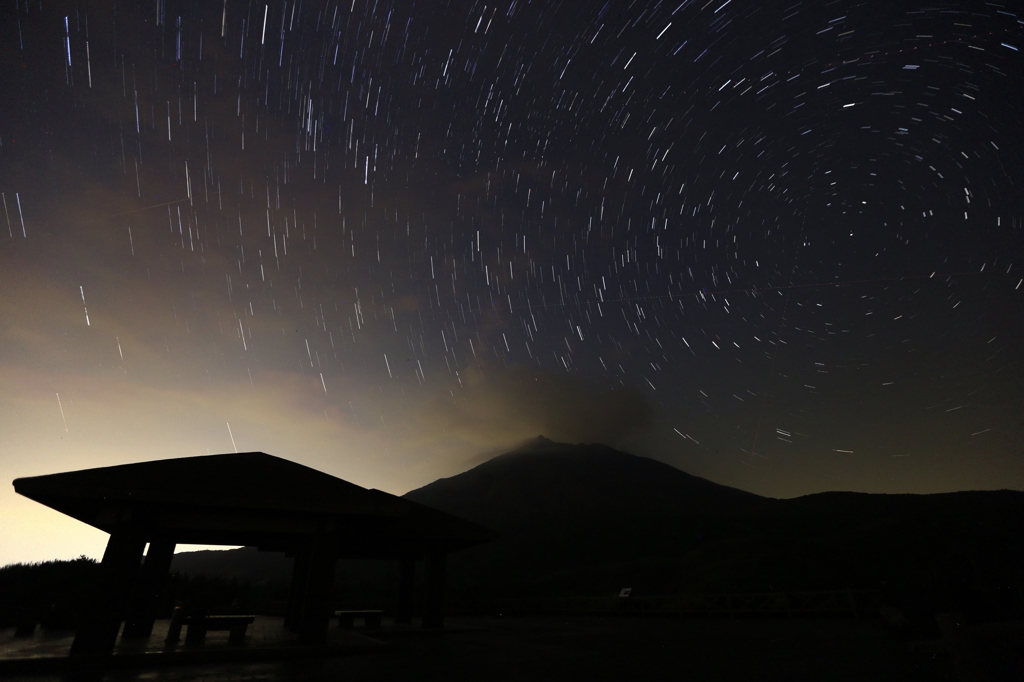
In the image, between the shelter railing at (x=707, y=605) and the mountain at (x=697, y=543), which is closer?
the mountain at (x=697, y=543)

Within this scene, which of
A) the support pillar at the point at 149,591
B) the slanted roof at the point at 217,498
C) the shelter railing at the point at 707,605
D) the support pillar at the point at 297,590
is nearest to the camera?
the slanted roof at the point at 217,498

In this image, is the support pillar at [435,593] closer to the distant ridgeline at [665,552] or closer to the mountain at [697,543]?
the distant ridgeline at [665,552]

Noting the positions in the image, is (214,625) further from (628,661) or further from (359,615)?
(628,661)

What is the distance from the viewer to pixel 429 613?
13.9m

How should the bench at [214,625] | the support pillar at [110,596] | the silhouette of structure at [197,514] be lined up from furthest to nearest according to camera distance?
the bench at [214,625] → the silhouette of structure at [197,514] → the support pillar at [110,596]

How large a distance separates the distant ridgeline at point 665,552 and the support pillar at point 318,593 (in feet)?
7.15

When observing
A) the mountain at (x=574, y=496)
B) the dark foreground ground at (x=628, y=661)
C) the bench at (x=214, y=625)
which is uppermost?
the mountain at (x=574, y=496)

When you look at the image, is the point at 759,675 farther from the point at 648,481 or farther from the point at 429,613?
the point at 648,481

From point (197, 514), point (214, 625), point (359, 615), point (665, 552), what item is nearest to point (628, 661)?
point (214, 625)

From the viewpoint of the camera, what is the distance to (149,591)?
11.6 metres

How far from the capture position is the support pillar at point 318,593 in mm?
9570

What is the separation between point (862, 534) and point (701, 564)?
21462mm

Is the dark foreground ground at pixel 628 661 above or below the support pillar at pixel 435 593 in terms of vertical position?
below

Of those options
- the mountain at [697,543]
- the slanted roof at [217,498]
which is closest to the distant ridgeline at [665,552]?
the mountain at [697,543]
